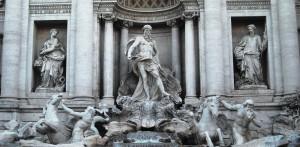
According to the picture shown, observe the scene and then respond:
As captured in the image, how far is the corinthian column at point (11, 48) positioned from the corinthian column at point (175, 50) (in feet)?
22.7

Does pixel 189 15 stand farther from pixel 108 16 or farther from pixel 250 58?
pixel 108 16

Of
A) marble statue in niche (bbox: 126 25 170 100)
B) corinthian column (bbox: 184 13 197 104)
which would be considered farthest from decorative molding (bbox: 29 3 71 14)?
corinthian column (bbox: 184 13 197 104)

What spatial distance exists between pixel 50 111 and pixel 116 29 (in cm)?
654

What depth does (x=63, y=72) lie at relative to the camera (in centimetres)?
2119

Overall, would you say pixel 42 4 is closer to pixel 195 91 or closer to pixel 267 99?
pixel 195 91

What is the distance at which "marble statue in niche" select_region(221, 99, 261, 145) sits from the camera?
53.8 feet

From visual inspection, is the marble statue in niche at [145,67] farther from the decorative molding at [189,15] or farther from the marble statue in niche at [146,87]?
the decorative molding at [189,15]

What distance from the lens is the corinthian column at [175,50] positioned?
21.6 m

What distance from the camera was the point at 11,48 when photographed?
2050 centimetres

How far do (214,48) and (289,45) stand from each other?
315 cm

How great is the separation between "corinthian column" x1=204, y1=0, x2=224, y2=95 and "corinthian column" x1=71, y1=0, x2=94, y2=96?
5027 millimetres

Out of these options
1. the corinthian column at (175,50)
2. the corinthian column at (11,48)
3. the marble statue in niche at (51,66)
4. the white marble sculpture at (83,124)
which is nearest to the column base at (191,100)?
the corinthian column at (175,50)

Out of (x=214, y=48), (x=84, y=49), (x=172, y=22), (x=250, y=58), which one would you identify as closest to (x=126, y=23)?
(x=172, y=22)

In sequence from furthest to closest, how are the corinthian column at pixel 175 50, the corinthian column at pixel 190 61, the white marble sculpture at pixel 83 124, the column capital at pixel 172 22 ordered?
the column capital at pixel 172 22 < the corinthian column at pixel 175 50 < the corinthian column at pixel 190 61 < the white marble sculpture at pixel 83 124
